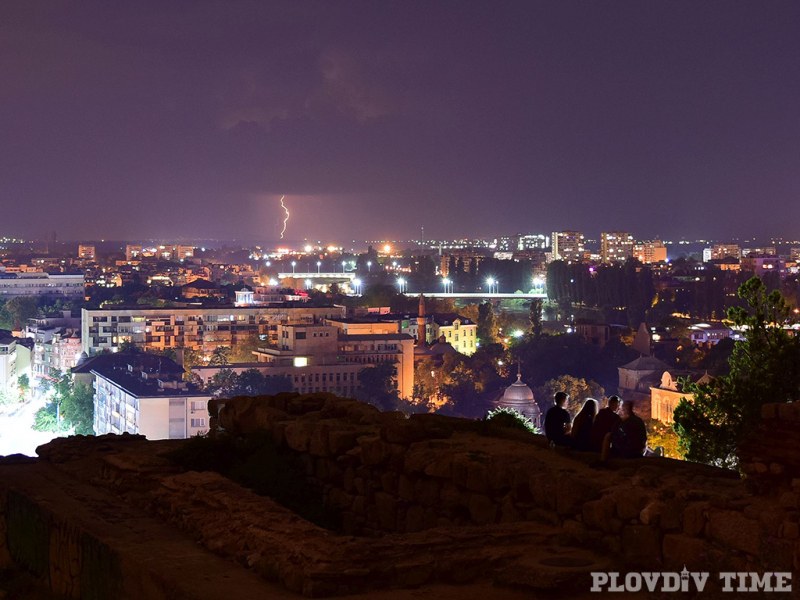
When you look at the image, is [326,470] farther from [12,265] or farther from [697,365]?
[12,265]

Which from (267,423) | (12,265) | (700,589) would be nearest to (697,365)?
(267,423)

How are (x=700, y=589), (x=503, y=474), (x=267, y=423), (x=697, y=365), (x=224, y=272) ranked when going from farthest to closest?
(x=224, y=272) < (x=697, y=365) < (x=267, y=423) < (x=503, y=474) < (x=700, y=589)

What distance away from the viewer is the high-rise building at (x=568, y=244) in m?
167

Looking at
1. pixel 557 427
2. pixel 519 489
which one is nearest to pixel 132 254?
pixel 557 427

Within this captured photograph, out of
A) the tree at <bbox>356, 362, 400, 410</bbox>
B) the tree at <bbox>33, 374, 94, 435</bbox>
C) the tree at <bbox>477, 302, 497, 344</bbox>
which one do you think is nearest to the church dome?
the tree at <bbox>356, 362, 400, 410</bbox>

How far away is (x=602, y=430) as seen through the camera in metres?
6.77

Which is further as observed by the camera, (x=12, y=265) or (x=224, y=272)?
(x=12, y=265)

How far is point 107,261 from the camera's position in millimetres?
162000

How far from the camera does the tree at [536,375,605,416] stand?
51156mm

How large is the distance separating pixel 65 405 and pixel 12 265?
100 meters

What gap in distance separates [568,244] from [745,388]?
158m

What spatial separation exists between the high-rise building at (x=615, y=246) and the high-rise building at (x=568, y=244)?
3.88 metres

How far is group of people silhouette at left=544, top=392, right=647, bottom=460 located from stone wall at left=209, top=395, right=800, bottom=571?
0.16m

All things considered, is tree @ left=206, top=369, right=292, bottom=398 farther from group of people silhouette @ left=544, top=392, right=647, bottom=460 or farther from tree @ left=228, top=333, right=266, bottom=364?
group of people silhouette @ left=544, top=392, right=647, bottom=460
